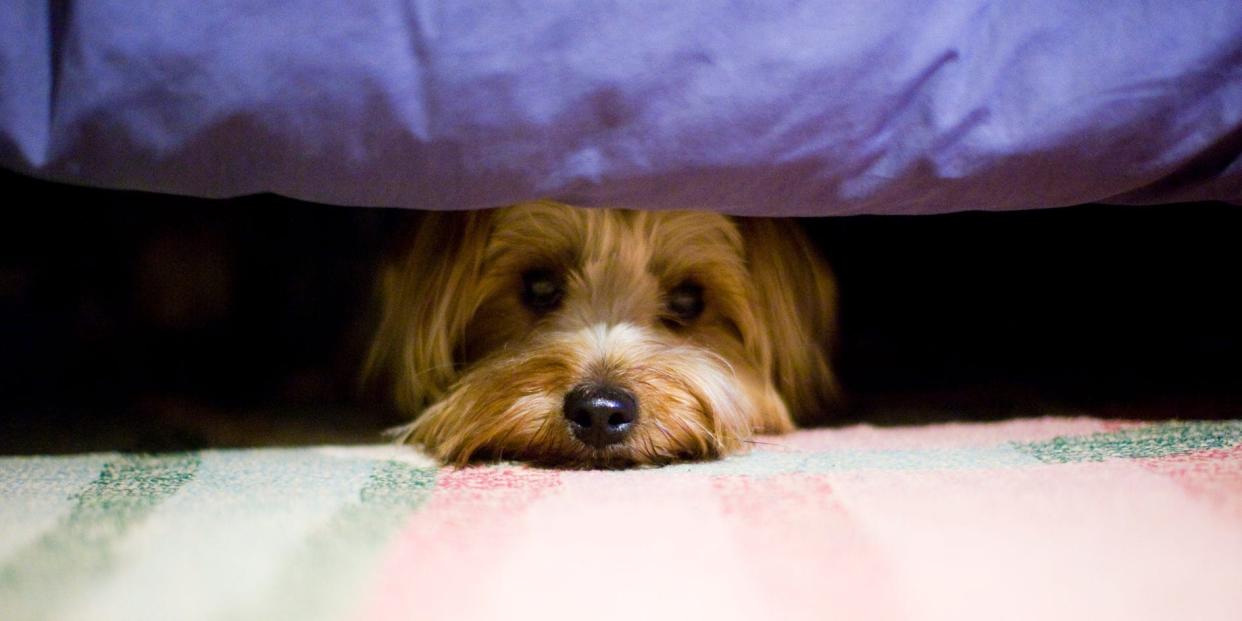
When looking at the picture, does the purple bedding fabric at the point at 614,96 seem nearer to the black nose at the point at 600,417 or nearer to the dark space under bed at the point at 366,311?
the black nose at the point at 600,417

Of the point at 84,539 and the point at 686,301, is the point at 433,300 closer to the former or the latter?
the point at 686,301

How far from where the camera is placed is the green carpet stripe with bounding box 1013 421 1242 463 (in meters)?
1.14

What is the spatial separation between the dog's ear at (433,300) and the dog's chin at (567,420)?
108 mm

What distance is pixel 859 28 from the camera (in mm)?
1111

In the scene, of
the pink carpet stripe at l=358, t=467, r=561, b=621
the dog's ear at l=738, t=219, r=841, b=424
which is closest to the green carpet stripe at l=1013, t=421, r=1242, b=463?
the dog's ear at l=738, t=219, r=841, b=424

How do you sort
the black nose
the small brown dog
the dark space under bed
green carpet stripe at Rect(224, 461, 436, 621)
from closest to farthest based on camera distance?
1. green carpet stripe at Rect(224, 461, 436, 621)
2. the black nose
3. the small brown dog
4. the dark space under bed

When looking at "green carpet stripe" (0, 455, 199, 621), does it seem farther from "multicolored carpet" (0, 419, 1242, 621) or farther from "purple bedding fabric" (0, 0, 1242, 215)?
"purple bedding fabric" (0, 0, 1242, 215)

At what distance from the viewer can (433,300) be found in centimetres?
165

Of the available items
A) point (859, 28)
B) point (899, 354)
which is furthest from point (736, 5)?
point (899, 354)

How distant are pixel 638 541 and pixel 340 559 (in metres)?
0.26

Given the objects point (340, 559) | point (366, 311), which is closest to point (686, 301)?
point (366, 311)

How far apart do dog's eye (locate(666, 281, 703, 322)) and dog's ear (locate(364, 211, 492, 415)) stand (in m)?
0.34

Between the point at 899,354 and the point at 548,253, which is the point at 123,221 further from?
the point at 899,354

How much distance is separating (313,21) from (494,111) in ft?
0.72
